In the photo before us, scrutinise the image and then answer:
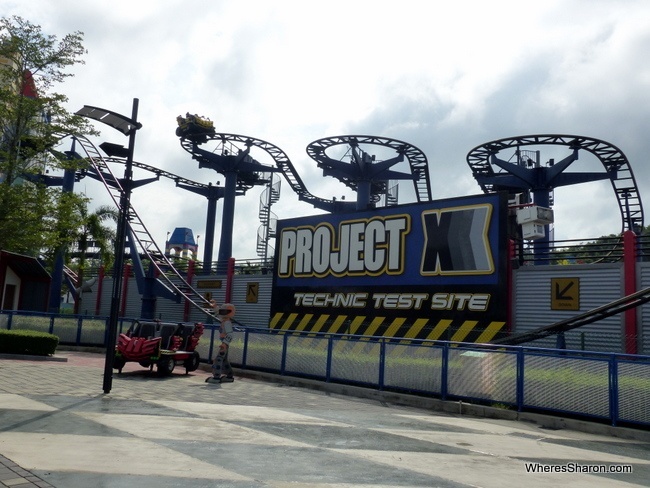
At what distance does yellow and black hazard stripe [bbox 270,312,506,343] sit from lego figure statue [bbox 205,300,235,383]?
6226mm

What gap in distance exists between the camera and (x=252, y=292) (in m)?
33.8

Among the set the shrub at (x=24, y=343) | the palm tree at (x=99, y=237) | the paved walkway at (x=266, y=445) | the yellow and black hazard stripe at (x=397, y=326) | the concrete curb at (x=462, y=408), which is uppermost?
the palm tree at (x=99, y=237)

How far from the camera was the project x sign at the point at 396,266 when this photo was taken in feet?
73.8

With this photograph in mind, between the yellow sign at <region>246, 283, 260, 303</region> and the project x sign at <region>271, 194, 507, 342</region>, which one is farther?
the yellow sign at <region>246, 283, 260, 303</region>

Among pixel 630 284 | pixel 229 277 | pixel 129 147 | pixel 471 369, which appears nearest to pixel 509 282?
pixel 630 284

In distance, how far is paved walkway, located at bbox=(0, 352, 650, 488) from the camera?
23.2 ft

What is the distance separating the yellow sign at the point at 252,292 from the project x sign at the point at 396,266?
333 cm

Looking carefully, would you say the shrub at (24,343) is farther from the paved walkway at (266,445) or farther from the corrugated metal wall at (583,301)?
the corrugated metal wall at (583,301)

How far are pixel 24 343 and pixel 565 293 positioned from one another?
18754mm

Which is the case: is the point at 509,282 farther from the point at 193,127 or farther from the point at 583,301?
the point at 193,127

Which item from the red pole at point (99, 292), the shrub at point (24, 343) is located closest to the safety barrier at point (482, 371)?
the shrub at point (24, 343)

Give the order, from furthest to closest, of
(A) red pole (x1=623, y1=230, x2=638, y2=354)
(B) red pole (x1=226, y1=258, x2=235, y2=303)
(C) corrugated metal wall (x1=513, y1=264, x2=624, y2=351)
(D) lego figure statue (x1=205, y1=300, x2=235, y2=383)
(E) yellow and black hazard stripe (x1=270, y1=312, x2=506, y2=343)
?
1. (B) red pole (x1=226, y1=258, x2=235, y2=303)
2. (E) yellow and black hazard stripe (x1=270, y1=312, x2=506, y2=343)
3. (C) corrugated metal wall (x1=513, y1=264, x2=624, y2=351)
4. (A) red pole (x1=623, y1=230, x2=638, y2=354)
5. (D) lego figure statue (x1=205, y1=300, x2=235, y2=383)

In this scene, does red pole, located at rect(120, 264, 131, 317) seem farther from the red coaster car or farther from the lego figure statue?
the lego figure statue

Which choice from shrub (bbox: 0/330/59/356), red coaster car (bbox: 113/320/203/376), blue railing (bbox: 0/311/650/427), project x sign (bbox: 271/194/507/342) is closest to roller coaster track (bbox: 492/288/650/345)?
project x sign (bbox: 271/194/507/342)
